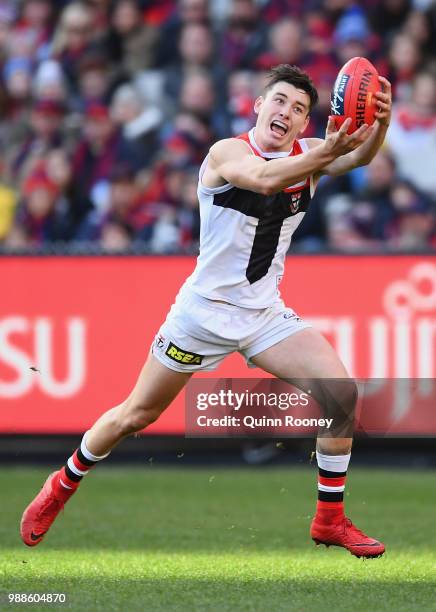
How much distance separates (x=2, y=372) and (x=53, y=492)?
11.9 feet

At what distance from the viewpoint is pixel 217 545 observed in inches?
278

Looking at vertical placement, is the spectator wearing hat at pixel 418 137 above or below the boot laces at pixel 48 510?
above

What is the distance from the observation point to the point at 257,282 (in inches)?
242

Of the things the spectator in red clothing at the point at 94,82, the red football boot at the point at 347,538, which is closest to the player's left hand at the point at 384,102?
the red football boot at the point at 347,538

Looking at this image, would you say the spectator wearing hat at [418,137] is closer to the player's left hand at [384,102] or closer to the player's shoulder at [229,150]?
the player's shoulder at [229,150]

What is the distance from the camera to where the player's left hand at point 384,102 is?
558 centimetres

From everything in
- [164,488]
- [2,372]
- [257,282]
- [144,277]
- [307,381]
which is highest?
[257,282]

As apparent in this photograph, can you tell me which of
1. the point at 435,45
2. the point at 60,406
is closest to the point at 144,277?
the point at 60,406

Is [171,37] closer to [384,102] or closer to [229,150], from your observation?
[229,150]

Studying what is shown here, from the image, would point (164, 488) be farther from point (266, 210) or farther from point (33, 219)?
point (266, 210)

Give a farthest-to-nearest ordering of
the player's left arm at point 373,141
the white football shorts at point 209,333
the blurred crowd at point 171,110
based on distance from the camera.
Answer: the blurred crowd at point 171,110 < the white football shorts at point 209,333 < the player's left arm at point 373,141

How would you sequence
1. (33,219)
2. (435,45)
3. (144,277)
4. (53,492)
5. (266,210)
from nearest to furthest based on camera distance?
1. (266,210)
2. (53,492)
3. (144,277)
4. (33,219)
5. (435,45)

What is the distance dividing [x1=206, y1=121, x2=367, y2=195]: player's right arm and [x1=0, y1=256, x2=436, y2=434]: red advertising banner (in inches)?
157

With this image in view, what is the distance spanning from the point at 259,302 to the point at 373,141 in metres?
0.90
